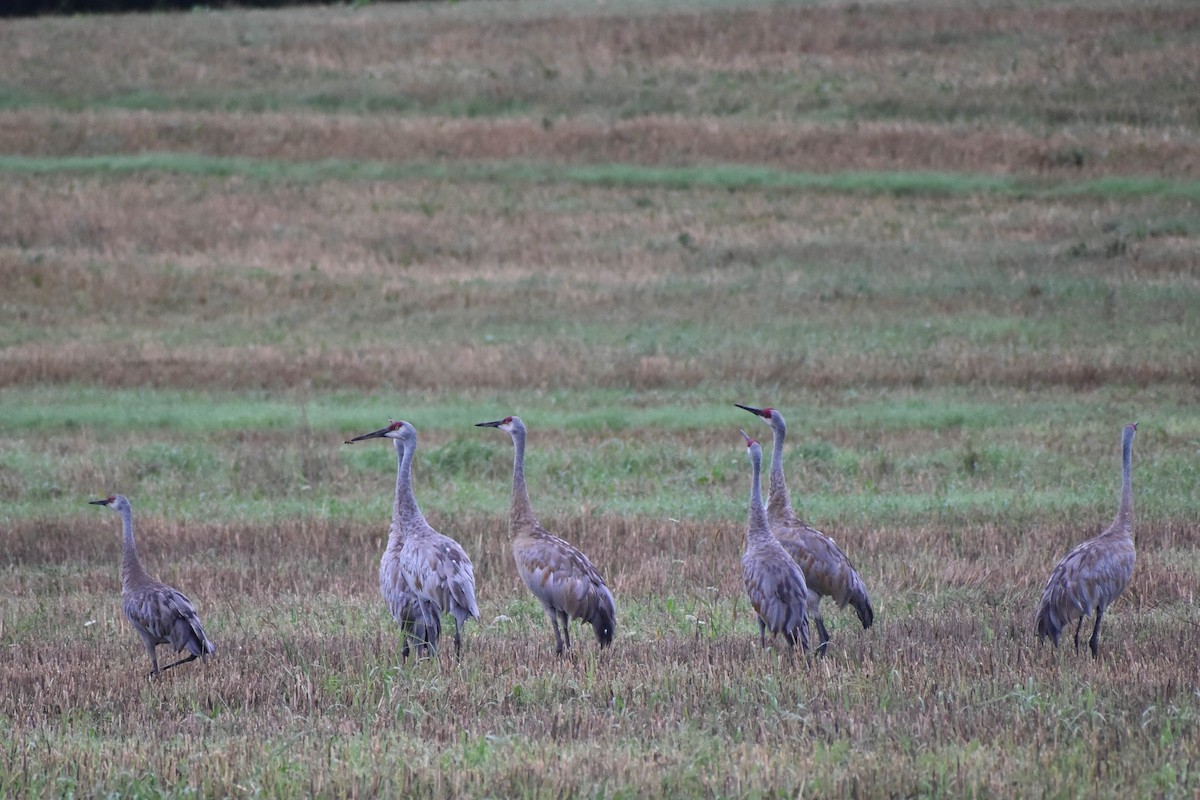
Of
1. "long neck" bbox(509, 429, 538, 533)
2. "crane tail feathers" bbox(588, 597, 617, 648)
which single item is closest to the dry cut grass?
"crane tail feathers" bbox(588, 597, 617, 648)

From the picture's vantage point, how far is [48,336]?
80.9 feet

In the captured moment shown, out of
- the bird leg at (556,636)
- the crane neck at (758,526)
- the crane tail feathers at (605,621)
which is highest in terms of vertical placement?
the crane neck at (758,526)

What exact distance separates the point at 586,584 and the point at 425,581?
3.41 ft

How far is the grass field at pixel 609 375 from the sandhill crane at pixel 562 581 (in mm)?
368

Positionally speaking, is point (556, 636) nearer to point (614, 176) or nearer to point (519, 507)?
point (519, 507)

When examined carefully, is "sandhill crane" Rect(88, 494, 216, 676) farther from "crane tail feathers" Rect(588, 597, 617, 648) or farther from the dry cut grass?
"crane tail feathers" Rect(588, 597, 617, 648)

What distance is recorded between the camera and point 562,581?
9414 millimetres

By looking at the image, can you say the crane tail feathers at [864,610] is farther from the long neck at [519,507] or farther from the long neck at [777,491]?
the long neck at [519,507]

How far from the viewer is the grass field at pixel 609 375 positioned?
23.7 ft

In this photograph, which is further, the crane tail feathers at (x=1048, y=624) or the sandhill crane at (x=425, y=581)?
the sandhill crane at (x=425, y=581)

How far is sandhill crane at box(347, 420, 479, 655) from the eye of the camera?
9.27 m

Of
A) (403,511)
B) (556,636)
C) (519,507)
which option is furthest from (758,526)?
(403,511)

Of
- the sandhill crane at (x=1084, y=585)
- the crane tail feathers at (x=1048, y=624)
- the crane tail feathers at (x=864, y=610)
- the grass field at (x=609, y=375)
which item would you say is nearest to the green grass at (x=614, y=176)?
the grass field at (x=609, y=375)

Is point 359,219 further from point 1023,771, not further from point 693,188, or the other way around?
point 1023,771
